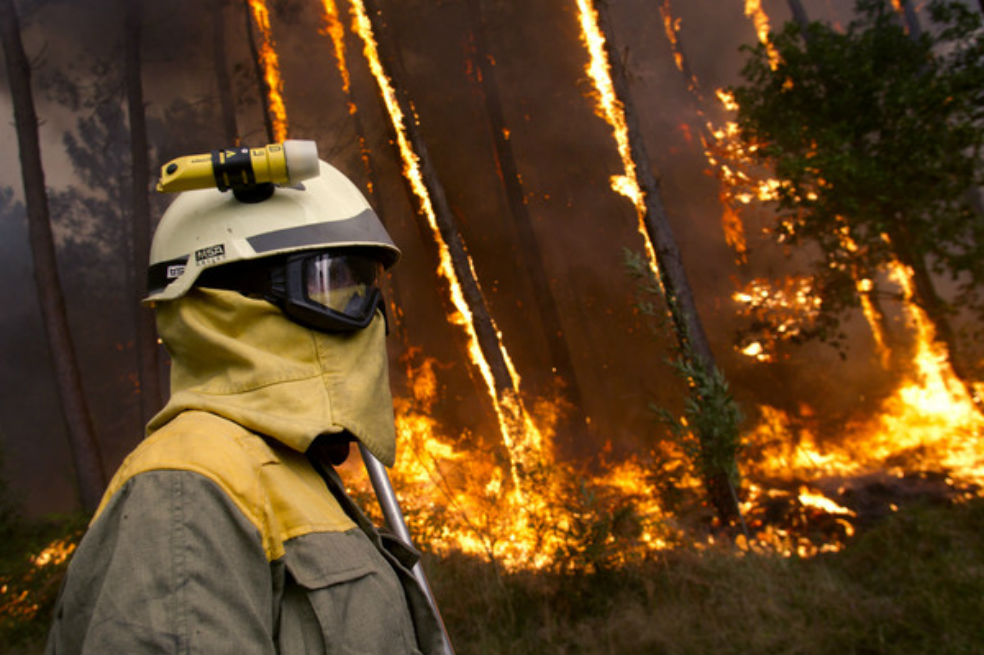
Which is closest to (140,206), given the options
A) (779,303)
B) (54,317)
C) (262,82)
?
(54,317)

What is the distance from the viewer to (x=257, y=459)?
1.16 metres

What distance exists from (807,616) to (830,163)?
530cm

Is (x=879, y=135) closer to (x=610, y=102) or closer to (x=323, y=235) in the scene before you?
(x=610, y=102)

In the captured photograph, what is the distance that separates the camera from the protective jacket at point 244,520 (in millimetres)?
898

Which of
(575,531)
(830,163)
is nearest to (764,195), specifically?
(830,163)

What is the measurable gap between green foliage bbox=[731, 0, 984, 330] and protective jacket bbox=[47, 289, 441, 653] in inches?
284

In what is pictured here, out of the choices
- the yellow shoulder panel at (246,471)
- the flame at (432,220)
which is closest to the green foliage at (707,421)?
the flame at (432,220)

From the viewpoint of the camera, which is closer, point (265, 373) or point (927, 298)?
point (265, 373)

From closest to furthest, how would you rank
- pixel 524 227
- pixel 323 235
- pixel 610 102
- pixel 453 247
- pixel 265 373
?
1. pixel 265 373
2. pixel 323 235
3. pixel 610 102
4. pixel 453 247
5. pixel 524 227

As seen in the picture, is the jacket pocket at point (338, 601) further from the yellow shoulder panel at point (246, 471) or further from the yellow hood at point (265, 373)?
the yellow hood at point (265, 373)

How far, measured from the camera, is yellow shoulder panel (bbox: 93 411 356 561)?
102 cm

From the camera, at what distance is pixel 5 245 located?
1155cm

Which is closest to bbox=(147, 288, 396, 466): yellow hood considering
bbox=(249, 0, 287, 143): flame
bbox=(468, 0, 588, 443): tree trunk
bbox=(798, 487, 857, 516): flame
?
bbox=(798, 487, 857, 516): flame

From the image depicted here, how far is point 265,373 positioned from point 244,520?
0.42 meters
